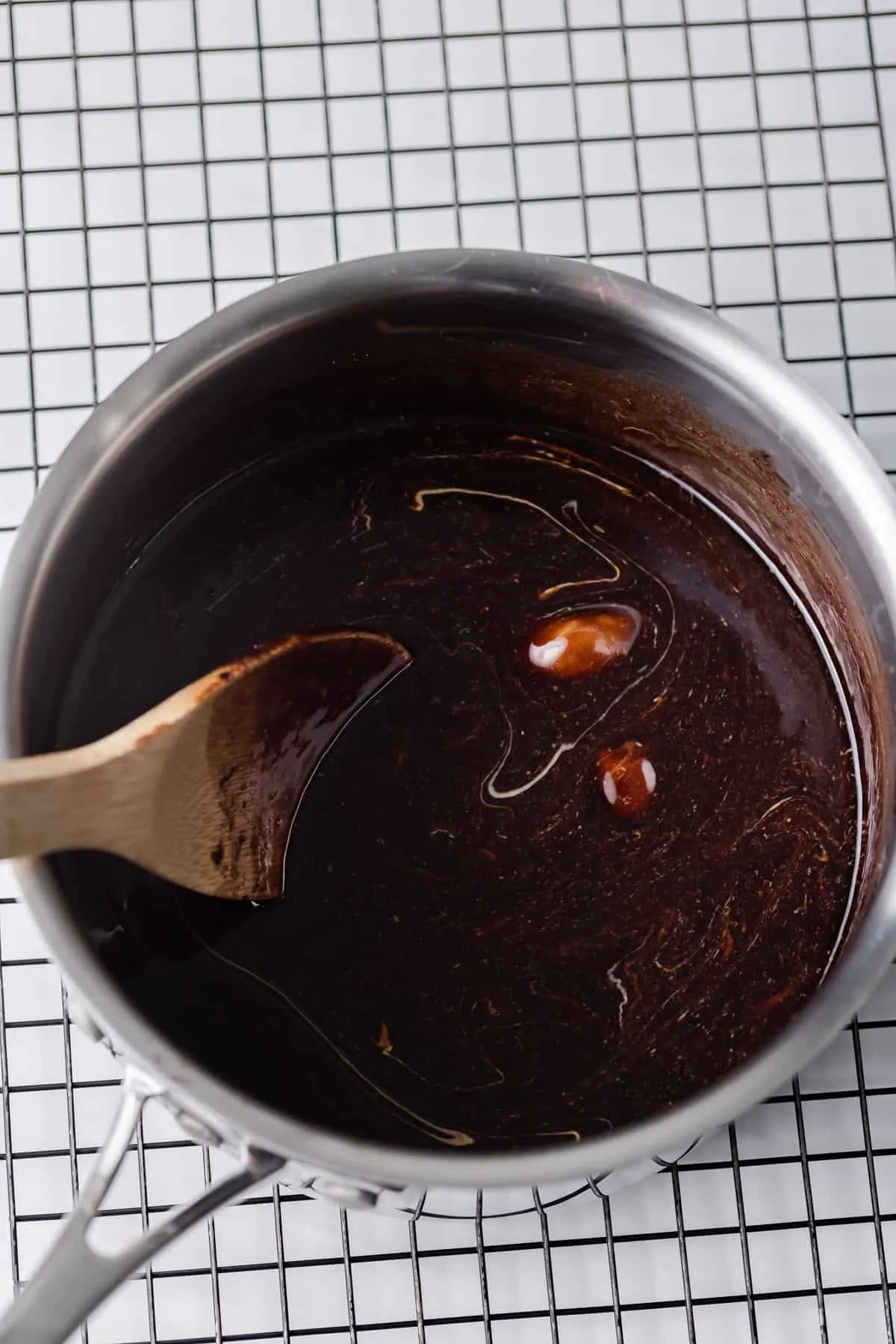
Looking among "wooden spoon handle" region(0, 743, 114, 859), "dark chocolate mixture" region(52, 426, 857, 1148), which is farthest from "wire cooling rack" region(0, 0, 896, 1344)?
"wooden spoon handle" region(0, 743, 114, 859)

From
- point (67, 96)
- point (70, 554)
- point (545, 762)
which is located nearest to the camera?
point (70, 554)

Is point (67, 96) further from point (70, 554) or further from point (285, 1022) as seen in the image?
point (285, 1022)

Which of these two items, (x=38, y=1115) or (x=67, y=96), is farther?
(x=67, y=96)

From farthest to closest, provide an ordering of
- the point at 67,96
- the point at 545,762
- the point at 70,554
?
the point at 67,96 < the point at 545,762 < the point at 70,554

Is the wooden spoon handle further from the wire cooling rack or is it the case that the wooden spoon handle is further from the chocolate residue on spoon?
the wire cooling rack

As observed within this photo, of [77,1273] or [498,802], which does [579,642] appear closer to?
[498,802]

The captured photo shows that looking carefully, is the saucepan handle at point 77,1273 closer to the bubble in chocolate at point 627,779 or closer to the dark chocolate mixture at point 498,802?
the dark chocolate mixture at point 498,802

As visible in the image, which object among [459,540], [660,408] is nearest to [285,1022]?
[459,540]
